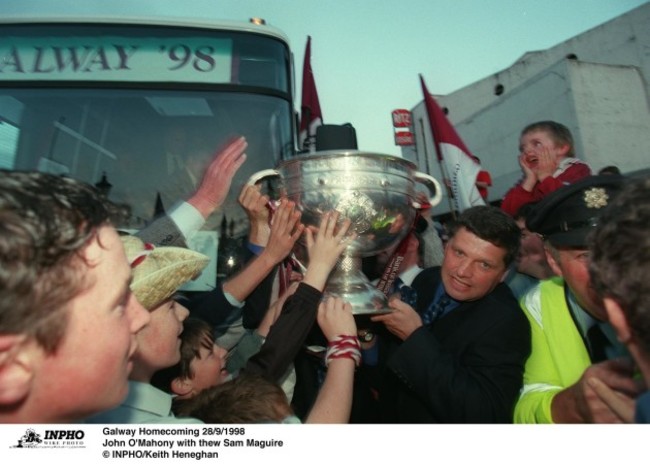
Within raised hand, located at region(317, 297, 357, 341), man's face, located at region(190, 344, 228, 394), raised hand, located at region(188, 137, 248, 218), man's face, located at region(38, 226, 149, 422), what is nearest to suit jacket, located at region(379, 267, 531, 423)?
raised hand, located at region(317, 297, 357, 341)

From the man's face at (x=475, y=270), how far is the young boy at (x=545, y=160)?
0.95 meters

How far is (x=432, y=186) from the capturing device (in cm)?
→ 157

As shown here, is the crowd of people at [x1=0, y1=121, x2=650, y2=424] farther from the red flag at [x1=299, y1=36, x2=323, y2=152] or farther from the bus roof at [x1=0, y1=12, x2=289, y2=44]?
the red flag at [x1=299, y1=36, x2=323, y2=152]

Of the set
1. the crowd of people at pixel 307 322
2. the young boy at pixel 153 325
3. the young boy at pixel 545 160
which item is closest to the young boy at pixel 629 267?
the crowd of people at pixel 307 322

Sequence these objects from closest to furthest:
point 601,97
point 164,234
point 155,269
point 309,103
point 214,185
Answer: point 155,269
point 164,234
point 214,185
point 309,103
point 601,97

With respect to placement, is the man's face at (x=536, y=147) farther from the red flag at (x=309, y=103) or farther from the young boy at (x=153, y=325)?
the young boy at (x=153, y=325)

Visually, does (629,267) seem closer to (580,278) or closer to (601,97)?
(580,278)

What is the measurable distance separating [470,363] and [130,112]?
202 cm

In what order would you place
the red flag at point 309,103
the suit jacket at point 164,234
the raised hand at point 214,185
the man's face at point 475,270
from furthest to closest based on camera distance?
the red flag at point 309,103, the raised hand at point 214,185, the suit jacket at point 164,234, the man's face at point 475,270

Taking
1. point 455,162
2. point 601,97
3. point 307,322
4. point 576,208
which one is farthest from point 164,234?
point 601,97

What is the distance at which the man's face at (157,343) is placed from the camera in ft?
4.35

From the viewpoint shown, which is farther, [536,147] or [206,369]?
[536,147]

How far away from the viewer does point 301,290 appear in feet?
4.37
